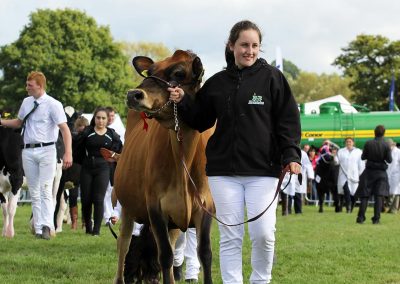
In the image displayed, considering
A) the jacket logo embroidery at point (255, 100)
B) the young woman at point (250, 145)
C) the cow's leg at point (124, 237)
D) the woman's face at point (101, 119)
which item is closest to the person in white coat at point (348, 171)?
the woman's face at point (101, 119)

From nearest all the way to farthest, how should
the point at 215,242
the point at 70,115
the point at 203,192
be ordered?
1. the point at 203,192
2. the point at 215,242
3. the point at 70,115

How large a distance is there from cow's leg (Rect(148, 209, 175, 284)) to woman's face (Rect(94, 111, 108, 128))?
656 centimetres

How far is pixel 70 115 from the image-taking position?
1661 centimetres

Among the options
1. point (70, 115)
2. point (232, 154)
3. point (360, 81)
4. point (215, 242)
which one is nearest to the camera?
point (232, 154)

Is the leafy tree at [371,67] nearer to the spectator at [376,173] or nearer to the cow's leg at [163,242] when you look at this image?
the spectator at [376,173]

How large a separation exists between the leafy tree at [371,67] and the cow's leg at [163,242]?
2182 inches

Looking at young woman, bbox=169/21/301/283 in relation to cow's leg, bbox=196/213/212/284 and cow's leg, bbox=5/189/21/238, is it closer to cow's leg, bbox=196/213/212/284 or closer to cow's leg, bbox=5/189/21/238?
cow's leg, bbox=196/213/212/284

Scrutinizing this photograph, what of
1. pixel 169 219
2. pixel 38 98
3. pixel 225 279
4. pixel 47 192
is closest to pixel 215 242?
pixel 47 192

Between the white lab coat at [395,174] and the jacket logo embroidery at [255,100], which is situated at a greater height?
the jacket logo embroidery at [255,100]

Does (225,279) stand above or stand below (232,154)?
below

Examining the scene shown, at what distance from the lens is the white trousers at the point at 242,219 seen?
568 cm

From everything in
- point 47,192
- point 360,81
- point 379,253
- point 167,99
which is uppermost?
point 360,81

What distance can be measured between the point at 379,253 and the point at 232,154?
19.0 feet

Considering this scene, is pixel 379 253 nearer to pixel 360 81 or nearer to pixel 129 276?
pixel 129 276
